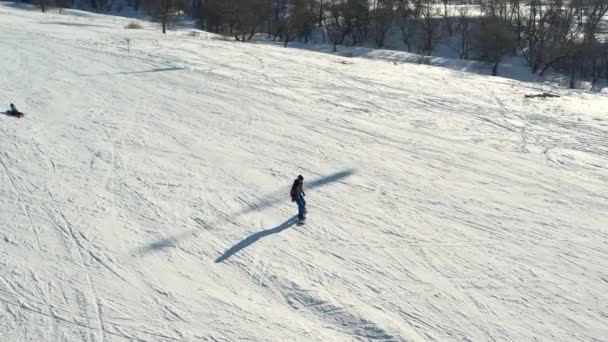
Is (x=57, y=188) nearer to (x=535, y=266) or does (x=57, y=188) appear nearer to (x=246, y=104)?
(x=246, y=104)

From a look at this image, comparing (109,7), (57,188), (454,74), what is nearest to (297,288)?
(57,188)

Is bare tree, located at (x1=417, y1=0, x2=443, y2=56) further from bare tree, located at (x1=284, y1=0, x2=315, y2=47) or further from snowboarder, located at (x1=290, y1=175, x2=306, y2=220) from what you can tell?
snowboarder, located at (x1=290, y1=175, x2=306, y2=220)

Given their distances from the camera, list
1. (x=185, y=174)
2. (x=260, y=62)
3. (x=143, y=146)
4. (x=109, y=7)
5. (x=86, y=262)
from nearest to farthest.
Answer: (x=86, y=262)
(x=185, y=174)
(x=143, y=146)
(x=260, y=62)
(x=109, y=7)

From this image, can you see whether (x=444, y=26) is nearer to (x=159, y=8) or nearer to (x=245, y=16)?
(x=245, y=16)

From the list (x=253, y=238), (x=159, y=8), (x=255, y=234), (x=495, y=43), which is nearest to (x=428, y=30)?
(x=495, y=43)

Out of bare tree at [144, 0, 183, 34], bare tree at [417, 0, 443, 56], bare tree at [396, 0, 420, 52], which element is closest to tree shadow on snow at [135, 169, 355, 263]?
bare tree at [144, 0, 183, 34]

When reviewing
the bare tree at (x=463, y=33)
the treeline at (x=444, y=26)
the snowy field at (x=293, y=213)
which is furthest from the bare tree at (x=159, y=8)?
the bare tree at (x=463, y=33)

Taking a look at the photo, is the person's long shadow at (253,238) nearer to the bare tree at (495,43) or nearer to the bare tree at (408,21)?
the bare tree at (495,43)
